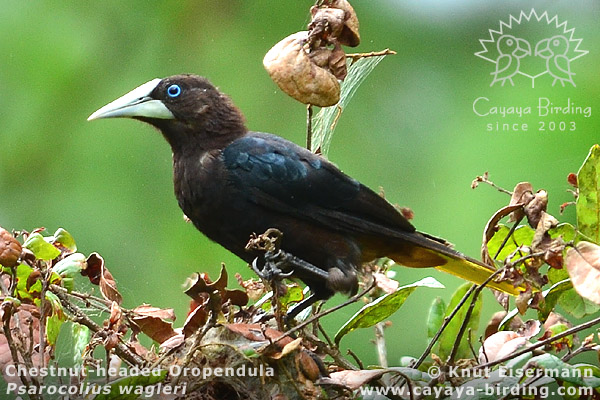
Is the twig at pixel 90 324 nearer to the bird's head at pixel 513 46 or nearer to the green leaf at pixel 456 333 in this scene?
the green leaf at pixel 456 333

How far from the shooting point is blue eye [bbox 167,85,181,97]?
2.73 metres

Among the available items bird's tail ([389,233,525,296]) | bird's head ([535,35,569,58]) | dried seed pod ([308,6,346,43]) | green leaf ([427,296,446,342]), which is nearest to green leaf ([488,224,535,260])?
green leaf ([427,296,446,342])

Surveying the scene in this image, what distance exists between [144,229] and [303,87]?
1.85 metres

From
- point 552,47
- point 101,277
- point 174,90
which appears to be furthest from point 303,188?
point 552,47

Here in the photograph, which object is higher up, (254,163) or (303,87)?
(303,87)

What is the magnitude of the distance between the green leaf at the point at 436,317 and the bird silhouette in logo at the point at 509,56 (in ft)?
4.69

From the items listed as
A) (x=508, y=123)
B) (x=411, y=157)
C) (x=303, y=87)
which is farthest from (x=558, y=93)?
(x=303, y=87)

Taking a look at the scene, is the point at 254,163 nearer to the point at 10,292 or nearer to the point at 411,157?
the point at 10,292

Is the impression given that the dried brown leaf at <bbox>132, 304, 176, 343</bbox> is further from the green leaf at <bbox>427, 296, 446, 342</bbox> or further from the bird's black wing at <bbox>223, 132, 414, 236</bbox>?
the green leaf at <bbox>427, 296, 446, 342</bbox>

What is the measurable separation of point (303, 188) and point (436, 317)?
545mm

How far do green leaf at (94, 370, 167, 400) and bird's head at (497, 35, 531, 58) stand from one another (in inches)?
100

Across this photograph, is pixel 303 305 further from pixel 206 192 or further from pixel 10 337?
pixel 10 337

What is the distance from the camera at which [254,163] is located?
262cm

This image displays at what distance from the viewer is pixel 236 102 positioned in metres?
3.82
